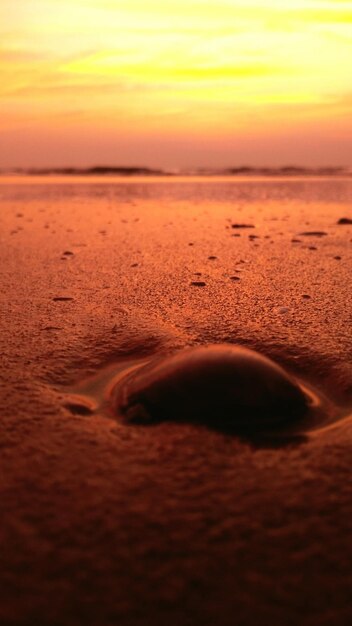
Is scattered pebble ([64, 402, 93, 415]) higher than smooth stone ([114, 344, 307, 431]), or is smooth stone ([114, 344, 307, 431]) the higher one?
smooth stone ([114, 344, 307, 431])

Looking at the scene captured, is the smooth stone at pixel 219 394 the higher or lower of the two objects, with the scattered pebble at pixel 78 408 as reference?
higher

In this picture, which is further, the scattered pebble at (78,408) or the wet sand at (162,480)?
the scattered pebble at (78,408)

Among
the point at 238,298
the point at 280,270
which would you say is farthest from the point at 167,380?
the point at 280,270

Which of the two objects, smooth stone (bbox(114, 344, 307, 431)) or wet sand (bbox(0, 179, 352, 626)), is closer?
wet sand (bbox(0, 179, 352, 626))

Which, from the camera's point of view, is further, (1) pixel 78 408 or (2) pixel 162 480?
(1) pixel 78 408

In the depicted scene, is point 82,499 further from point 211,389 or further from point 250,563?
point 211,389
